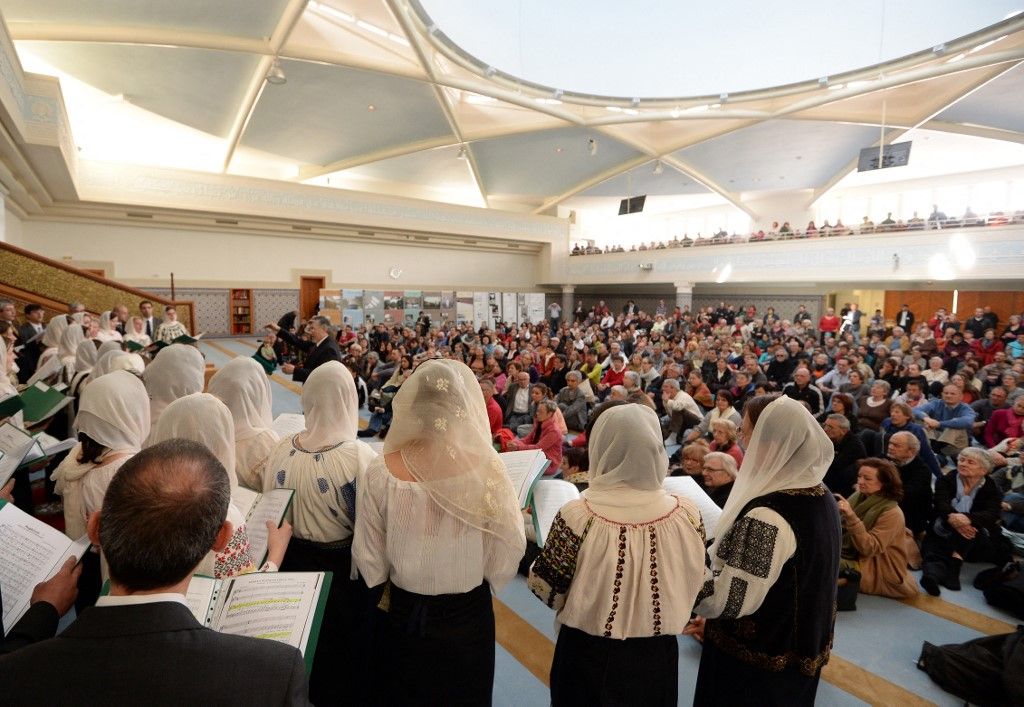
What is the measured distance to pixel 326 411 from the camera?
6.45 feet

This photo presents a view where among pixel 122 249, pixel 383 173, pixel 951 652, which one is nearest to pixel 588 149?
pixel 383 173

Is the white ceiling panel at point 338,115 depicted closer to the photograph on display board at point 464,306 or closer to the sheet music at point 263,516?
the photograph on display board at point 464,306

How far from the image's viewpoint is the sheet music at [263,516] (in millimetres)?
1629

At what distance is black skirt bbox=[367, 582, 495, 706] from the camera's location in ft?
5.04

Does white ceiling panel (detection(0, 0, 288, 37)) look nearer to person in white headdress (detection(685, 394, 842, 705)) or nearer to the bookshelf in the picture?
the bookshelf

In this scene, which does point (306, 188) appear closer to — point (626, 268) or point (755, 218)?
point (626, 268)

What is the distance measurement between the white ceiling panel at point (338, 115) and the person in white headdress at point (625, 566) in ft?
38.9

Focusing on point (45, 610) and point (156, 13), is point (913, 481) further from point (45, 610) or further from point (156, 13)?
point (156, 13)

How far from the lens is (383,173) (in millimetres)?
17406

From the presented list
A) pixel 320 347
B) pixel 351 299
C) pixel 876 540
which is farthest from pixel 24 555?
pixel 351 299

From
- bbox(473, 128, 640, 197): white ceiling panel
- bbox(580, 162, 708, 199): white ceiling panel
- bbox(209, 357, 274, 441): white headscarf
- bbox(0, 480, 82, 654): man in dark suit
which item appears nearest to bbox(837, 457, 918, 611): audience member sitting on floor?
bbox(209, 357, 274, 441): white headscarf

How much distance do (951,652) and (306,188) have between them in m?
17.1

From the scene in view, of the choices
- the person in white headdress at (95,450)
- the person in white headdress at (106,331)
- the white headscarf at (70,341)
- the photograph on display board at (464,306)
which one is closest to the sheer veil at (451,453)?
the person in white headdress at (95,450)

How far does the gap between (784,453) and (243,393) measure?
225cm
